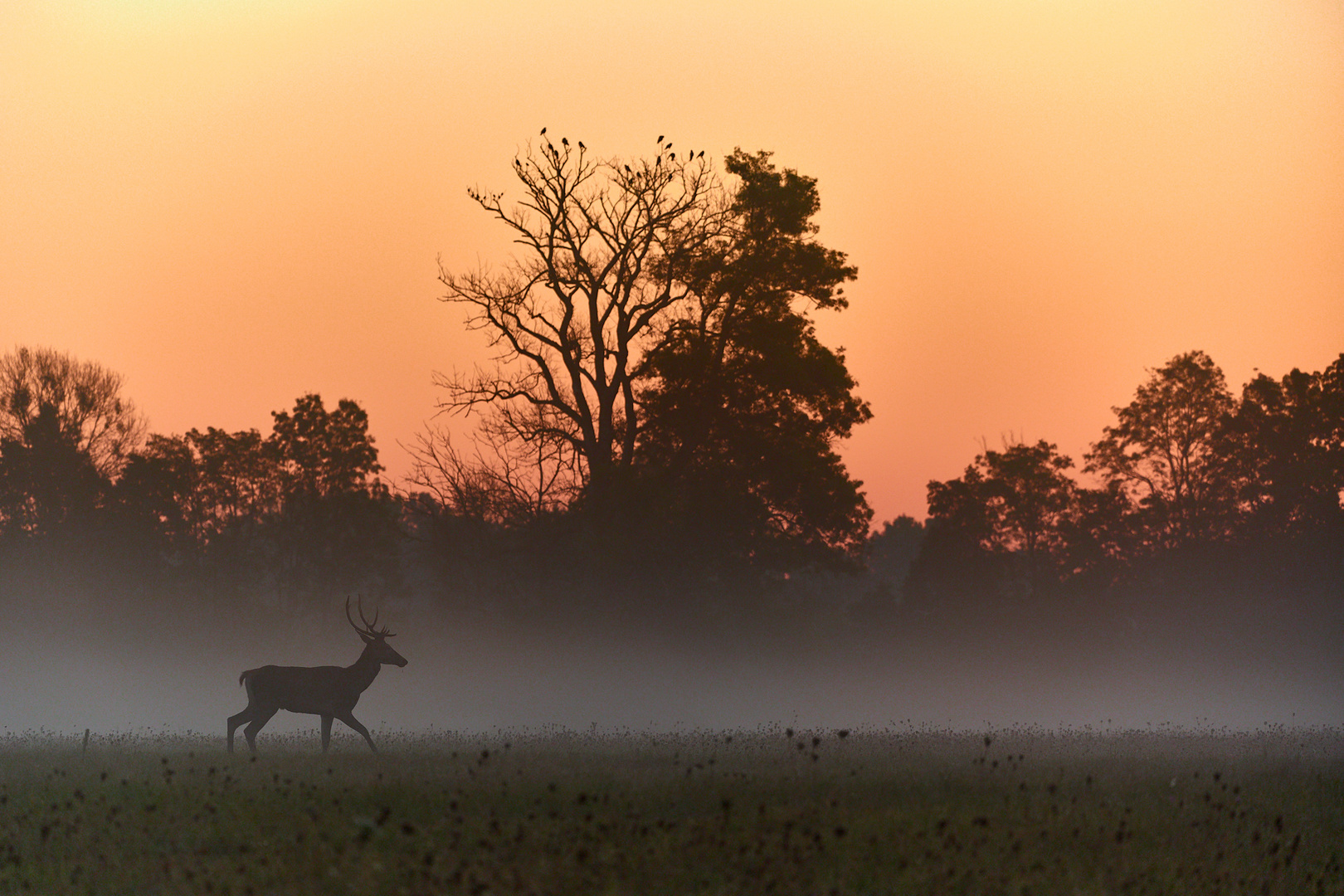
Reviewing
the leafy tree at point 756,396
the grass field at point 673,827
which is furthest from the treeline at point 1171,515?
the grass field at point 673,827

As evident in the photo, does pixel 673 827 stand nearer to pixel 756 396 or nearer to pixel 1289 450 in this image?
pixel 756 396

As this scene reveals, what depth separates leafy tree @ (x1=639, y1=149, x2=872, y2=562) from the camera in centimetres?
3109

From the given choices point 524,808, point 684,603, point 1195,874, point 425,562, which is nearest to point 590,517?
point 684,603

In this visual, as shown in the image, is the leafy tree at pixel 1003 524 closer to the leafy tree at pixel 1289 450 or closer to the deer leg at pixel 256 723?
Answer: the leafy tree at pixel 1289 450

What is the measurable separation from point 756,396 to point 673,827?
22782 millimetres

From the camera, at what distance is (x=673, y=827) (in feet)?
30.8

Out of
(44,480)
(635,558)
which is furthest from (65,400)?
(635,558)

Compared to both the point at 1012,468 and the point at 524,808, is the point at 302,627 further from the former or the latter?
→ the point at 524,808

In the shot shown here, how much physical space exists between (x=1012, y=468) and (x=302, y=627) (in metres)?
29.7

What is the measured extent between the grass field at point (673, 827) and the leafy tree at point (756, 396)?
1609 centimetres

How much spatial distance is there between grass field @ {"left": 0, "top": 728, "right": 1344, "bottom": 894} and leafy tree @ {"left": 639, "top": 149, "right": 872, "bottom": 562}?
16090mm

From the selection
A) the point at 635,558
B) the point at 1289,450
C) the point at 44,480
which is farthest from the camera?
the point at 44,480

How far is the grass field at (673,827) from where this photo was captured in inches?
320

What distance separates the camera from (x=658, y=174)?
3080 centimetres
